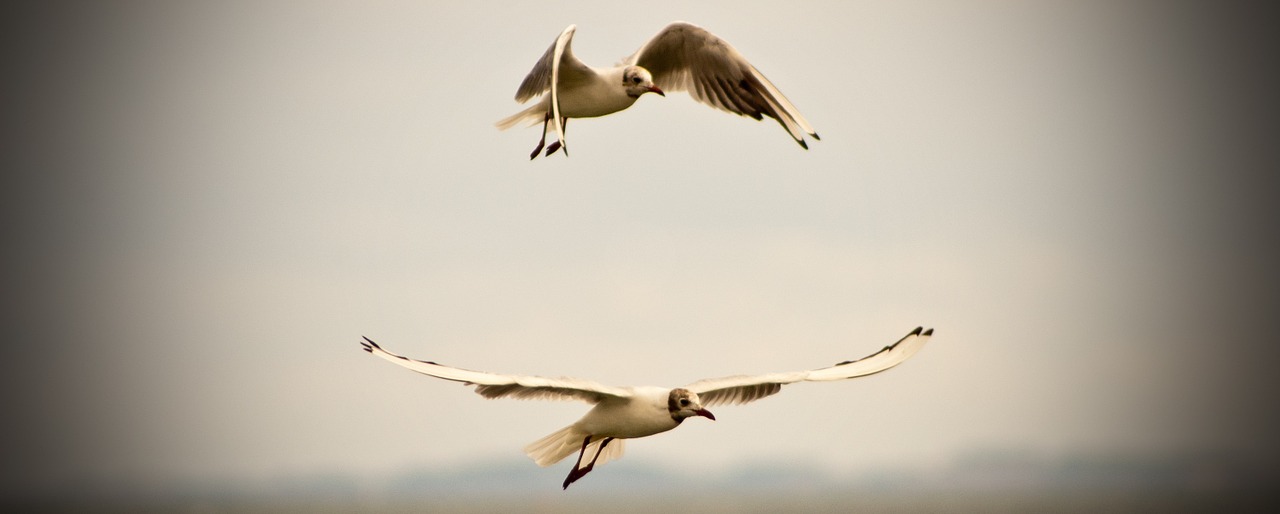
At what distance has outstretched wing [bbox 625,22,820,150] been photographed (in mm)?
12484

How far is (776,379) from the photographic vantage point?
11383mm

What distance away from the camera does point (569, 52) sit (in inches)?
440

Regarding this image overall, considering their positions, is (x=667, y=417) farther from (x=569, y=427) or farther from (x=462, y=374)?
Result: (x=462, y=374)

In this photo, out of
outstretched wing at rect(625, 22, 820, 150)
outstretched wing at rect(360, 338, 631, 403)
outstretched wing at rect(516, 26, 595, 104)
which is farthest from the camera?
outstretched wing at rect(625, 22, 820, 150)

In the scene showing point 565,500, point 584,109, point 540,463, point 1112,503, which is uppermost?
point 565,500

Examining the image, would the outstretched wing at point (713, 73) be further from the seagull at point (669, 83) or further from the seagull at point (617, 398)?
the seagull at point (617, 398)

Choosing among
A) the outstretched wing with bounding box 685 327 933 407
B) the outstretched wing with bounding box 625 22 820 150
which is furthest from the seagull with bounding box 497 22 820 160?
the outstretched wing with bounding box 685 327 933 407

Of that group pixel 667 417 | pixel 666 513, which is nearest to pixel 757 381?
pixel 667 417

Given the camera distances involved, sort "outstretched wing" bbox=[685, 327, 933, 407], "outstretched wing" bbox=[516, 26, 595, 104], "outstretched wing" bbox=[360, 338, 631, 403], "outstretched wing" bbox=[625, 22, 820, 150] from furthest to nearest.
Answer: "outstretched wing" bbox=[625, 22, 820, 150], "outstretched wing" bbox=[685, 327, 933, 407], "outstretched wing" bbox=[516, 26, 595, 104], "outstretched wing" bbox=[360, 338, 631, 403]

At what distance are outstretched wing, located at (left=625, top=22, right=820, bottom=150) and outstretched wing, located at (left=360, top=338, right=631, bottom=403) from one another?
304 centimetres

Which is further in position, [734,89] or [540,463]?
[734,89]

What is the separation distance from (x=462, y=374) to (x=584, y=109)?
2.57 m

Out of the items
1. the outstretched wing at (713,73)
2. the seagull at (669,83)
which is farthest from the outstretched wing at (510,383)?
the outstretched wing at (713,73)

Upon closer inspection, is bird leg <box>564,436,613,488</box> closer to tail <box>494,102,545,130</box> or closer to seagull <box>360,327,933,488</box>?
seagull <box>360,327,933,488</box>
